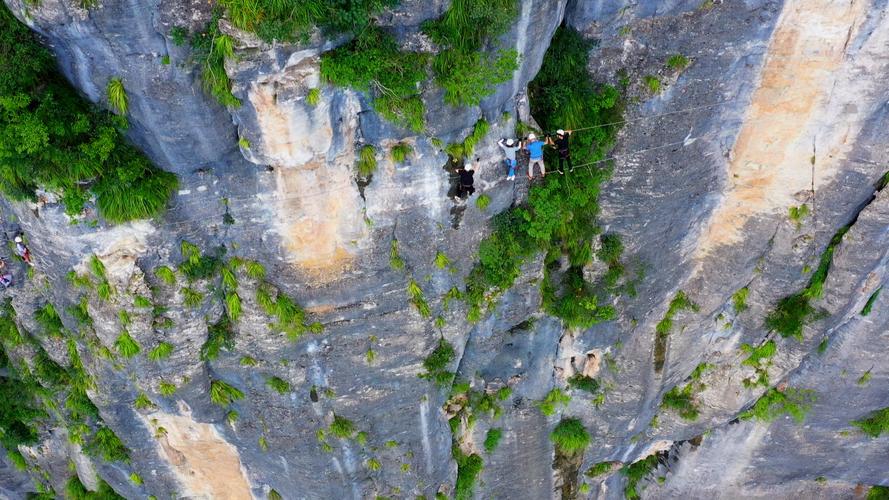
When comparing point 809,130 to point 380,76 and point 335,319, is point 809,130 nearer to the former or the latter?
point 380,76

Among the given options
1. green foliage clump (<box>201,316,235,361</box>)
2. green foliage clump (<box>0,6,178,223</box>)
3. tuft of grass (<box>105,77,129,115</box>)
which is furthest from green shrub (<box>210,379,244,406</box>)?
tuft of grass (<box>105,77,129,115</box>)

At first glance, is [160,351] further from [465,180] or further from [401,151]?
[465,180]

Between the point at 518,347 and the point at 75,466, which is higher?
the point at 518,347

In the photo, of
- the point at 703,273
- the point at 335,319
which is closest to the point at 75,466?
the point at 335,319

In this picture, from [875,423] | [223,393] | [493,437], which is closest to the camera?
[223,393]

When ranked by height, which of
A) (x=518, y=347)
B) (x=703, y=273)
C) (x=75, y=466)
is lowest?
(x=75, y=466)

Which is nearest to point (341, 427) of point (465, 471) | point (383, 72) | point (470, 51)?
point (465, 471)

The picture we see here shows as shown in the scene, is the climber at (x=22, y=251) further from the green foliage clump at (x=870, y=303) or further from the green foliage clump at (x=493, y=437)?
the green foliage clump at (x=870, y=303)
